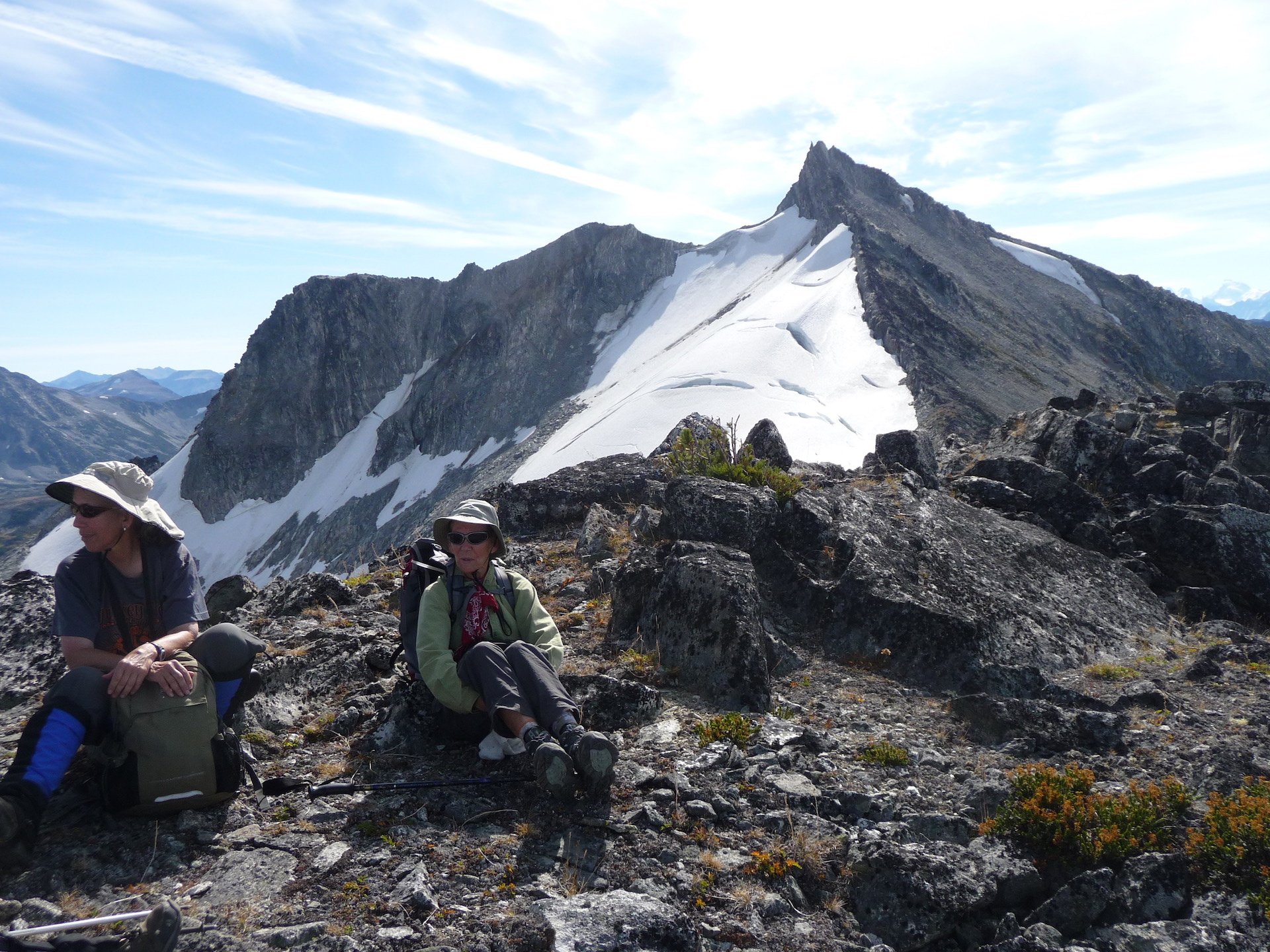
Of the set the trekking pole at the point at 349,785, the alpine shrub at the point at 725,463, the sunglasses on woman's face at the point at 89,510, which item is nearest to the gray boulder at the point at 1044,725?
the alpine shrub at the point at 725,463

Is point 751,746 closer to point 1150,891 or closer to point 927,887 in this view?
point 927,887

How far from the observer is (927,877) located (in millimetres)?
4621

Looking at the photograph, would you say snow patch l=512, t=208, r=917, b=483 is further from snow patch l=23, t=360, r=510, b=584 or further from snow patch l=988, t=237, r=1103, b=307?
snow patch l=988, t=237, r=1103, b=307

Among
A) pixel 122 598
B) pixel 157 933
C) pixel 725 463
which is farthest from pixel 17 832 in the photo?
pixel 725 463

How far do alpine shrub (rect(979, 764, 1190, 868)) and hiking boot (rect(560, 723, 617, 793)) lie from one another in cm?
259

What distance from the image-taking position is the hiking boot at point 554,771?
5043 mm

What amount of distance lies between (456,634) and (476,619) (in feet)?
0.65

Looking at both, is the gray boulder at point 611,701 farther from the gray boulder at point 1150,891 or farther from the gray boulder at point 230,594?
the gray boulder at point 230,594

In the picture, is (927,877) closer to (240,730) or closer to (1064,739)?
(1064,739)

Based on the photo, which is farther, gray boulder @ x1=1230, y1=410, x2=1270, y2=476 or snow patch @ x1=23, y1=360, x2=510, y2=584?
snow patch @ x1=23, y1=360, x2=510, y2=584

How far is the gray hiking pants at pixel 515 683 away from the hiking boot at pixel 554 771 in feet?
1.24

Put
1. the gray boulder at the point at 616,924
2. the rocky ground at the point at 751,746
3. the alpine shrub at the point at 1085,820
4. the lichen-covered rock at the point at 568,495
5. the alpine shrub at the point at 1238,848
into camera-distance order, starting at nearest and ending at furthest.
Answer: the gray boulder at the point at 616,924 < the rocky ground at the point at 751,746 < the alpine shrub at the point at 1238,848 < the alpine shrub at the point at 1085,820 < the lichen-covered rock at the point at 568,495

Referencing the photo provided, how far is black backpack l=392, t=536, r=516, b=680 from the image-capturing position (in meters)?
6.23

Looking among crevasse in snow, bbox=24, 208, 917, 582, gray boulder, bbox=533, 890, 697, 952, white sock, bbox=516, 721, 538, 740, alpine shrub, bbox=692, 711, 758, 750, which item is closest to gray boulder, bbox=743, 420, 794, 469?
crevasse in snow, bbox=24, 208, 917, 582
